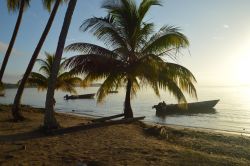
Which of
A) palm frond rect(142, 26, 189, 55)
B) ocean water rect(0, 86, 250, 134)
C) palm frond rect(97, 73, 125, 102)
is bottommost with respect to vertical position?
ocean water rect(0, 86, 250, 134)

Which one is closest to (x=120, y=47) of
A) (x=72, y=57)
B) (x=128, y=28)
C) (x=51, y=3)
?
(x=128, y=28)

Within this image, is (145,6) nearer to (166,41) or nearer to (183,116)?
(166,41)

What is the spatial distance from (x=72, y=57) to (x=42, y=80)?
13.6m

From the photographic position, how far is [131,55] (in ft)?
45.0

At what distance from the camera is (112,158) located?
22.8 feet

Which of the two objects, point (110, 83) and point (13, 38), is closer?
point (110, 83)

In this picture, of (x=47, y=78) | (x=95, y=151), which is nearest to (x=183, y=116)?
(x=47, y=78)

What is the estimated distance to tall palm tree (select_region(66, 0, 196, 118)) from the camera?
42.9 ft

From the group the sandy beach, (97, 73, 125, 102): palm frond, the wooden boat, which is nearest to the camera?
the sandy beach

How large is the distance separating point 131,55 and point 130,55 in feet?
0.18

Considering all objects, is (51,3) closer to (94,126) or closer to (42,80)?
(94,126)

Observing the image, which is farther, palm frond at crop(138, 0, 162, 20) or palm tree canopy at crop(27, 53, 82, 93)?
palm tree canopy at crop(27, 53, 82, 93)

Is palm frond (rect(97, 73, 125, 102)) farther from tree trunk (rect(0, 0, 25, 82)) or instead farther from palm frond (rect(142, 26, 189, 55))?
tree trunk (rect(0, 0, 25, 82))

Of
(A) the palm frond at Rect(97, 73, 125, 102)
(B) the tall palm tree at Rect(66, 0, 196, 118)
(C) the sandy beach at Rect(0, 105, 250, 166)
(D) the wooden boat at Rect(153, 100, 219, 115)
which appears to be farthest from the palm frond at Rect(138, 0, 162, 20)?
(D) the wooden boat at Rect(153, 100, 219, 115)
